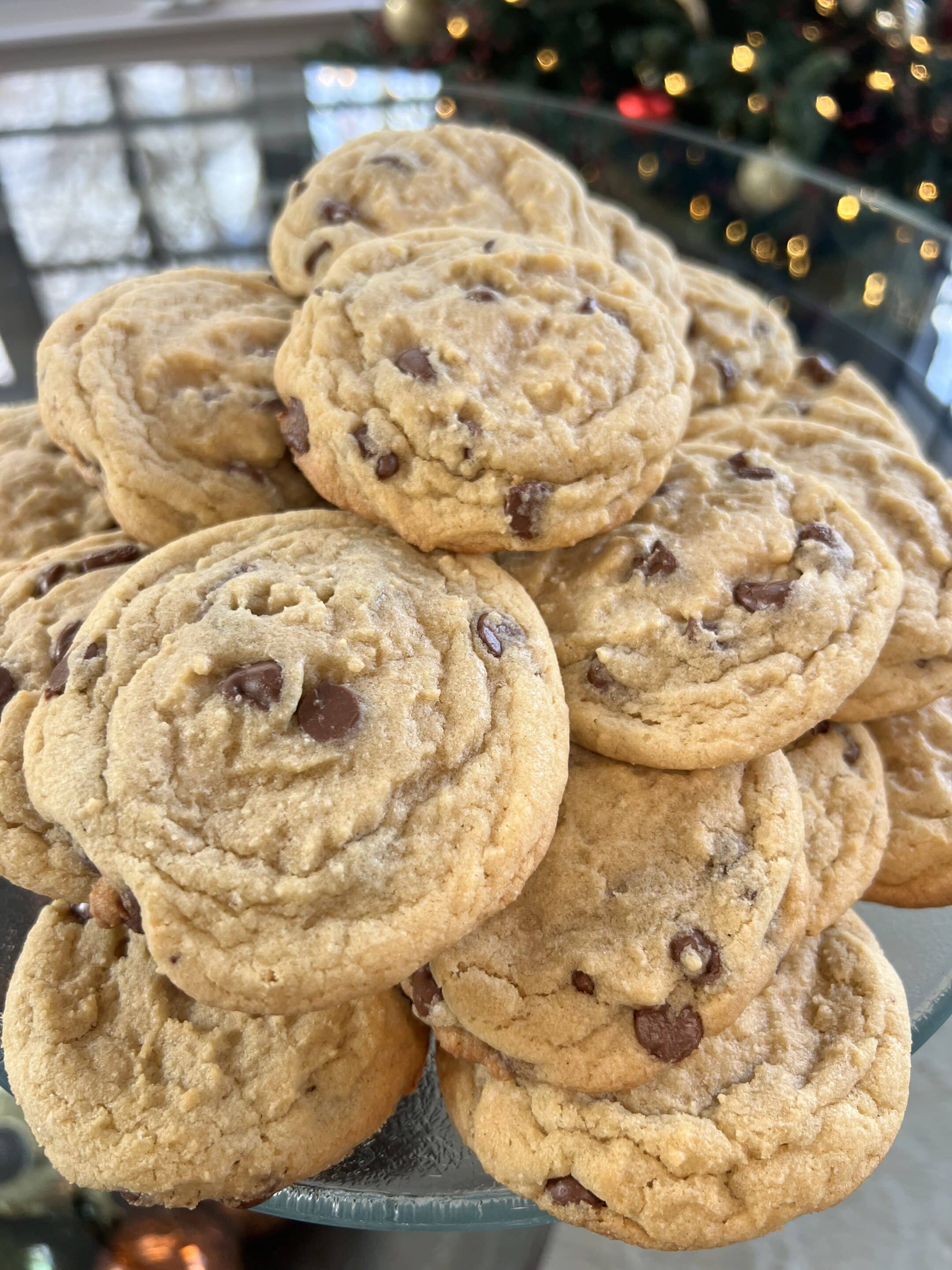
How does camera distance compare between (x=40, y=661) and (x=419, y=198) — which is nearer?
(x=40, y=661)

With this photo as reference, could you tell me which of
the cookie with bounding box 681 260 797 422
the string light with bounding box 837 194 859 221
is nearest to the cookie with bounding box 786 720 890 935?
the cookie with bounding box 681 260 797 422

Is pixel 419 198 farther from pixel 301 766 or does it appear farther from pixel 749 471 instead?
pixel 301 766

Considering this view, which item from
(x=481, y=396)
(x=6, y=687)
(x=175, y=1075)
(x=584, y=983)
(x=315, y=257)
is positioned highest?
(x=315, y=257)

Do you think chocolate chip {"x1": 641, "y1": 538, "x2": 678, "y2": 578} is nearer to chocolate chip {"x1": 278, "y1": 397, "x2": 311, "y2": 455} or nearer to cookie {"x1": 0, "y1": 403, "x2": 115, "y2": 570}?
chocolate chip {"x1": 278, "y1": 397, "x2": 311, "y2": 455}

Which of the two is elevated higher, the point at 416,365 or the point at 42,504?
the point at 416,365

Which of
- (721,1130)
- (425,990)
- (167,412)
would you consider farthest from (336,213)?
(721,1130)

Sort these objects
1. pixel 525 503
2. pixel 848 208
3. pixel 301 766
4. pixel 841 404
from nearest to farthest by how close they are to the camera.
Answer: pixel 301 766 → pixel 525 503 → pixel 841 404 → pixel 848 208

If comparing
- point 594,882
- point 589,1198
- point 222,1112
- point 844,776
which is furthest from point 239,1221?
point 844,776

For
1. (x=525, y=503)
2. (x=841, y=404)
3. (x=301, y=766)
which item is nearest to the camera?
(x=301, y=766)
